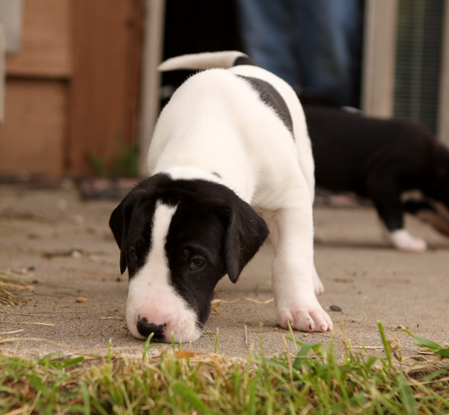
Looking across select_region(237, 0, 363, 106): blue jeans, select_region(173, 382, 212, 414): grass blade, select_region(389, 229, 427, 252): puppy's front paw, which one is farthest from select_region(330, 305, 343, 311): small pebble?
select_region(237, 0, 363, 106): blue jeans

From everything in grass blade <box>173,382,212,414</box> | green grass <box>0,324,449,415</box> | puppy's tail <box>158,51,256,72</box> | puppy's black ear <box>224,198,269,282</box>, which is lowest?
green grass <box>0,324,449,415</box>

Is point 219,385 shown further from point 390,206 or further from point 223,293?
point 390,206

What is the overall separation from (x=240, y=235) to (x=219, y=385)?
0.59 m

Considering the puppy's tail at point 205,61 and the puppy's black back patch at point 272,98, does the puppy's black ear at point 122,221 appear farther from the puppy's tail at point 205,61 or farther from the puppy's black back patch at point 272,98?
the puppy's tail at point 205,61

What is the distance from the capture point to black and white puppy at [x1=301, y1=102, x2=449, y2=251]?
5242 mm

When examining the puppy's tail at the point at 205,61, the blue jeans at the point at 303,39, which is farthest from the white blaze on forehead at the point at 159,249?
the blue jeans at the point at 303,39

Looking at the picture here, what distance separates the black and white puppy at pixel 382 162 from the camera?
206 inches

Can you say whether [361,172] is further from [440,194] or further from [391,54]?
[391,54]

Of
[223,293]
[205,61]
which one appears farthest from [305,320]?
[205,61]

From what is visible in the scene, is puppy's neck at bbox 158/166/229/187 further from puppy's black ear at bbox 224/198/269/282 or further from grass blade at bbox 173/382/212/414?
grass blade at bbox 173/382/212/414

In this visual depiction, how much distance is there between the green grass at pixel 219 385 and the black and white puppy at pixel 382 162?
326 cm

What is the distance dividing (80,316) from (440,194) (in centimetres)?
365

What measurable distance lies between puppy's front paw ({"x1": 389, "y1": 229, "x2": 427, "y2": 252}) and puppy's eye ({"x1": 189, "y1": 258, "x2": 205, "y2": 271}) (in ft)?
10.4

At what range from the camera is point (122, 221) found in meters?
2.40
